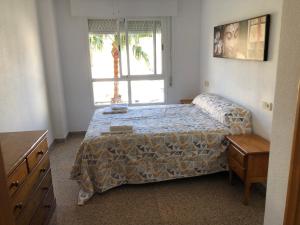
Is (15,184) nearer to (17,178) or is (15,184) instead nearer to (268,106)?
(17,178)

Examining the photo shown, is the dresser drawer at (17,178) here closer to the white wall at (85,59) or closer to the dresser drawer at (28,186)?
the dresser drawer at (28,186)

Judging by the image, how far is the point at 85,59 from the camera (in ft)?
15.0

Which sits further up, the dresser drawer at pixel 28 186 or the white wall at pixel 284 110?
the white wall at pixel 284 110

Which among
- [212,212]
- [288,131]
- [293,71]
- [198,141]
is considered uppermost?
[293,71]

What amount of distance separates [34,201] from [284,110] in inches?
69.4

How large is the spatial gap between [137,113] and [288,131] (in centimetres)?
273

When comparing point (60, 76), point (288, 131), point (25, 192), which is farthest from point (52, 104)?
point (288, 131)

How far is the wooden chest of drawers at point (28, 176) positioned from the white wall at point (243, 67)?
2.26 metres

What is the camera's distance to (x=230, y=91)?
11.9 ft

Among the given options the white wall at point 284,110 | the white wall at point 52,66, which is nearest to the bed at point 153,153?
the white wall at point 284,110

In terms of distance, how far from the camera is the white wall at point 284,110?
1184 millimetres

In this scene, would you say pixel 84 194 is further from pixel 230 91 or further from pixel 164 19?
pixel 164 19

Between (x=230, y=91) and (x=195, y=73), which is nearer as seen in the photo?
(x=230, y=91)

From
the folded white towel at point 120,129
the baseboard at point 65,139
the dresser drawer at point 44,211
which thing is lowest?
the baseboard at point 65,139
